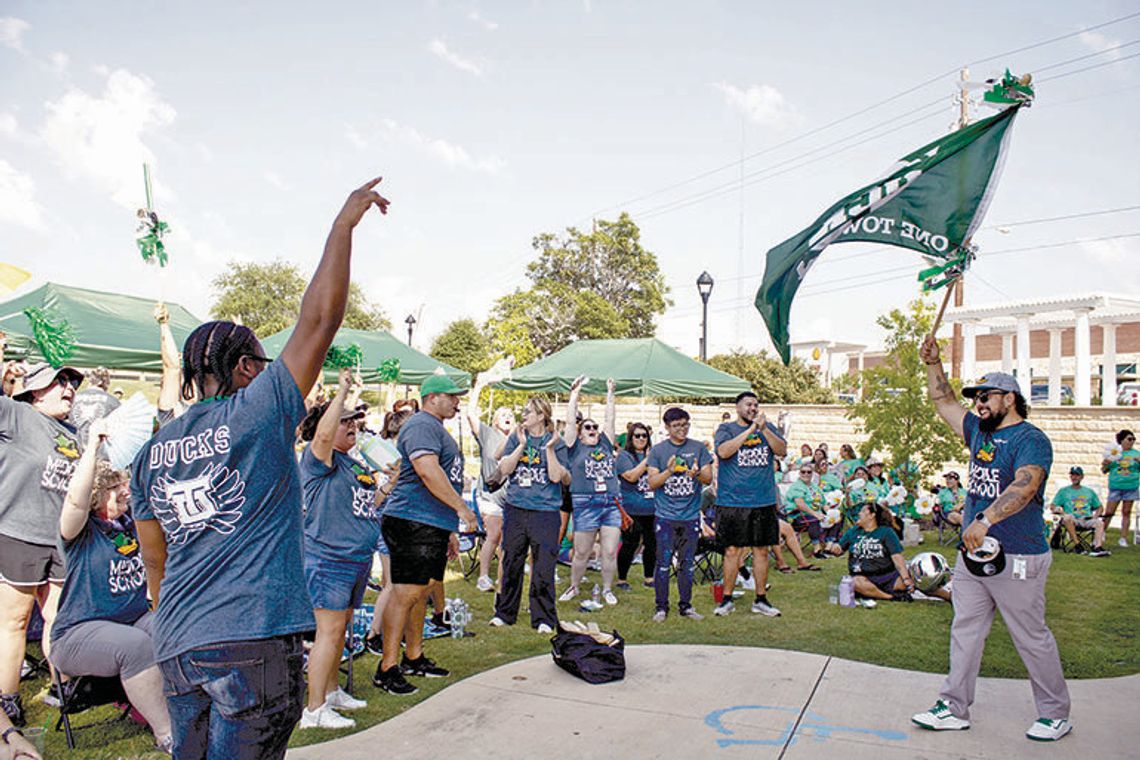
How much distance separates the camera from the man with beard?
7.93m

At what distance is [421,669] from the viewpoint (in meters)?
5.93

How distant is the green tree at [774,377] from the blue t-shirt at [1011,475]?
97.0ft

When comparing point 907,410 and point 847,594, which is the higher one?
point 907,410

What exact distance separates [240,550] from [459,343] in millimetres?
41725

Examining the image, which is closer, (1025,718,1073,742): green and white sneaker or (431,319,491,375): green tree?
(1025,718,1073,742): green and white sneaker

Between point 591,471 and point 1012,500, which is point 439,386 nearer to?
point 591,471

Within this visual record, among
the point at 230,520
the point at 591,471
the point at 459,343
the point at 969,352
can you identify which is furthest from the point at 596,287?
the point at 230,520

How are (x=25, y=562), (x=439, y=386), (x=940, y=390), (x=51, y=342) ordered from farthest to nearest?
(x=51, y=342) → (x=439, y=386) → (x=940, y=390) → (x=25, y=562)

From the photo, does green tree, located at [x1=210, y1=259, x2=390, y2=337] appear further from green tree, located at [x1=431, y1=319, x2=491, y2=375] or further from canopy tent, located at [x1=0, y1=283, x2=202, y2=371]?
canopy tent, located at [x1=0, y1=283, x2=202, y2=371]

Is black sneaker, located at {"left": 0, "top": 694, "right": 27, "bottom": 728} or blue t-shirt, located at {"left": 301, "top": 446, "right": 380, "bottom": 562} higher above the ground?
blue t-shirt, located at {"left": 301, "top": 446, "right": 380, "bottom": 562}

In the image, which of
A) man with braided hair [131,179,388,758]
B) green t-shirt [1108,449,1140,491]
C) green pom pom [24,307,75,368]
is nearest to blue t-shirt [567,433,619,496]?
green pom pom [24,307,75,368]

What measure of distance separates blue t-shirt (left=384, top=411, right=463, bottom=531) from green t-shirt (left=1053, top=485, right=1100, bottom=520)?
11.3 m

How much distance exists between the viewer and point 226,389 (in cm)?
240

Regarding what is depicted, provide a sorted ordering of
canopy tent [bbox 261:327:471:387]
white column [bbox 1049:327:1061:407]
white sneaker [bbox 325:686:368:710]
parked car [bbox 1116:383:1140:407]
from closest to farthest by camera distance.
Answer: white sneaker [bbox 325:686:368:710]
canopy tent [bbox 261:327:471:387]
parked car [bbox 1116:383:1140:407]
white column [bbox 1049:327:1061:407]
